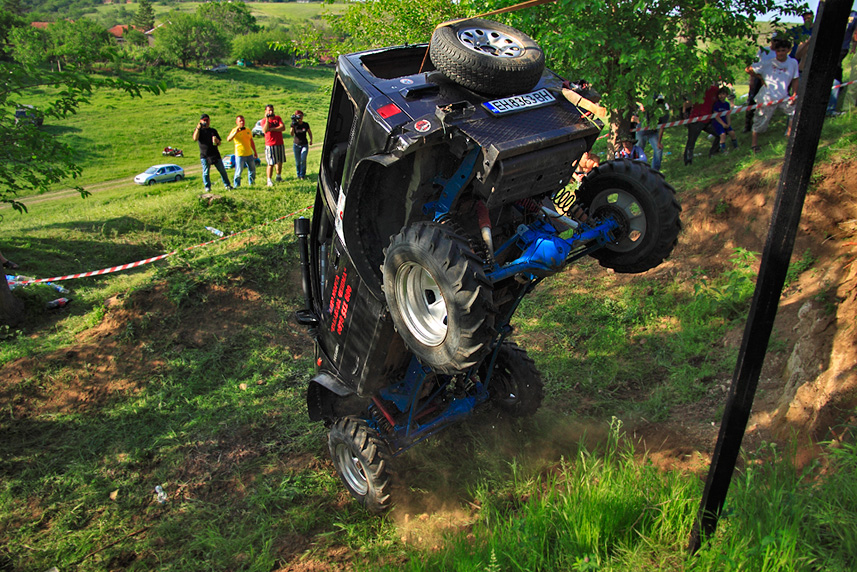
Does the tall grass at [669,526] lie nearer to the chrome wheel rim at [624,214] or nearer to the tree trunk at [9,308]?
the chrome wheel rim at [624,214]

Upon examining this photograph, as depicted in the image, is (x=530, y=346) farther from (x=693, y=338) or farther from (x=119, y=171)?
(x=119, y=171)

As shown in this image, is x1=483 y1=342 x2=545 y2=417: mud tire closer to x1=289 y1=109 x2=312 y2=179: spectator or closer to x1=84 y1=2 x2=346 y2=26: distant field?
x1=289 y1=109 x2=312 y2=179: spectator

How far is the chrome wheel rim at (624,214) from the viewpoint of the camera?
3.86 meters

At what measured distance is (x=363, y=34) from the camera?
1134cm

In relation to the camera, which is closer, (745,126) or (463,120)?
(463,120)

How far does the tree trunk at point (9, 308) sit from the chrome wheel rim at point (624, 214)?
761 centimetres

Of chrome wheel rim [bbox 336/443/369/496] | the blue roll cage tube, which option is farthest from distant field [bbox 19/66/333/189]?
the blue roll cage tube

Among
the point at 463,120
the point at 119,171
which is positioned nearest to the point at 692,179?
the point at 463,120

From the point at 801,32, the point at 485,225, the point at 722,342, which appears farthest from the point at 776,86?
the point at 485,225

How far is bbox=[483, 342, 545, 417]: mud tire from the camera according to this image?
4996mm

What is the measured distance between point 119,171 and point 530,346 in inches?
895

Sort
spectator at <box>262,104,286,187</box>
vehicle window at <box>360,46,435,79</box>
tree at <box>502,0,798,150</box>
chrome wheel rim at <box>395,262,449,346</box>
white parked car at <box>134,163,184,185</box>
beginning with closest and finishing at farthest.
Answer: chrome wheel rim at <box>395,262,449,346</box>
vehicle window at <box>360,46,435,79</box>
tree at <box>502,0,798,150</box>
spectator at <box>262,104,286,187</box>
white parked car at <box>134,163,184,185</box>

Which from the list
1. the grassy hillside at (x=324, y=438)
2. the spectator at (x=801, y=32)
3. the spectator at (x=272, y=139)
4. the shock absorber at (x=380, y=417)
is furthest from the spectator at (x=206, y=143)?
the spectator at (x=801, y=32)

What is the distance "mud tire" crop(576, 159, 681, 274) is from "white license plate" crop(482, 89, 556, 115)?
0.71 m
